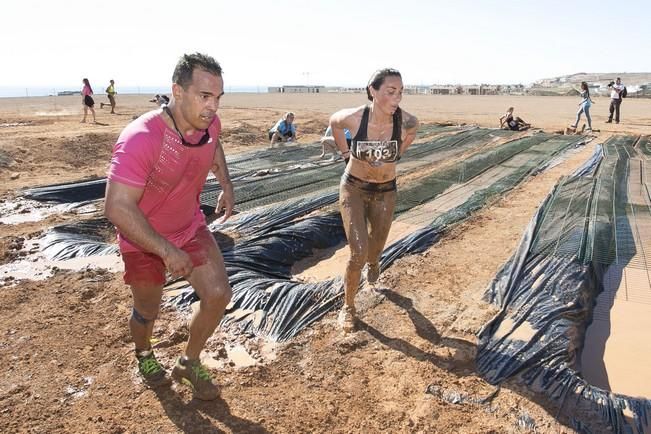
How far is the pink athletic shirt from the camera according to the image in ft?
6.84

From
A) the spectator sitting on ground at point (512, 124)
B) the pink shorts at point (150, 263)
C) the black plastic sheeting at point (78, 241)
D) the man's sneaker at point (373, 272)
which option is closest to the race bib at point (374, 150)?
the man's sneaker at point (373, 272)

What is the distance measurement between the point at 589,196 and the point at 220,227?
482cm

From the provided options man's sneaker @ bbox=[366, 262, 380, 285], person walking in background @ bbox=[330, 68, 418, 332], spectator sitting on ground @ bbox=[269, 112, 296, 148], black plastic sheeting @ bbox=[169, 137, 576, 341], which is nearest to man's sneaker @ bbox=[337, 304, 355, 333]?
person walking in background @ bbox=[330, 68, 418, 332]

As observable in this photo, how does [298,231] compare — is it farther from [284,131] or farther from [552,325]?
[284,131]

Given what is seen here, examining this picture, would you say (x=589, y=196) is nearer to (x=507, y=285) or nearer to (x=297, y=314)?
(x=507, y=285)

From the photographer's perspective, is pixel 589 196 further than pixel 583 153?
No

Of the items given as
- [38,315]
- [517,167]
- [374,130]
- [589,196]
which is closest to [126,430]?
[38,315]

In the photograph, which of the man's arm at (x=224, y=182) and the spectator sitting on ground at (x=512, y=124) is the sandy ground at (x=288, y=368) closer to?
the man's arm at (x=224, y=182)

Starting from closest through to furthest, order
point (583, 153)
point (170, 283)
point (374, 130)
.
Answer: point (374, 130)
point (170, 283)
point (583, 153)

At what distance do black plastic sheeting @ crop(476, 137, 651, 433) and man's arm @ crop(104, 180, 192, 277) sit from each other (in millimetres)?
1964

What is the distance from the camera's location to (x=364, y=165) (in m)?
3.43

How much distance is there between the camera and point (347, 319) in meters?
3.44

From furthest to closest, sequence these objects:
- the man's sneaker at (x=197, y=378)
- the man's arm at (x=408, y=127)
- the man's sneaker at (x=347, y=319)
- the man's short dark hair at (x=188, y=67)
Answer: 1. the man's arm at (x=408, y=127)
2. the man's sneaker at (x=347, y=319)
3. the man's sneaker at (x=197, y=378)
4. the man's short dark hair at (x=188, y=67)

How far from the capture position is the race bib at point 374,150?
11.0ft
